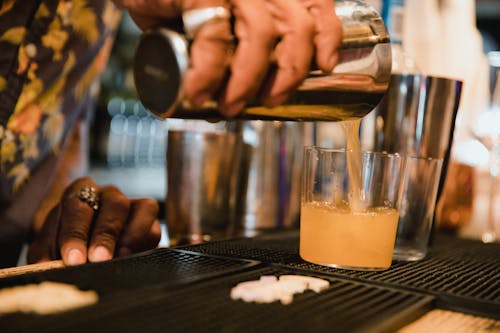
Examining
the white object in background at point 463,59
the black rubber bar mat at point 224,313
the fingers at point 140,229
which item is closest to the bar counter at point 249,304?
the black rubber bar mat at point 224,313

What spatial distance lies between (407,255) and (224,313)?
47 cm

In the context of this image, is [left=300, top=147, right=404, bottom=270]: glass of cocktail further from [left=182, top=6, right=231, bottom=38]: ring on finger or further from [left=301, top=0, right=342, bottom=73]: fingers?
[left=182, top=6, right=231, bottom=38]: ring on finger

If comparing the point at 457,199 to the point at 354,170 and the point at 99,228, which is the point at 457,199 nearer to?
the point at 354,170

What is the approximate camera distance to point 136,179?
344 cm

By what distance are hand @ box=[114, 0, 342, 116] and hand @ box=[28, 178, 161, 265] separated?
0.33 metres

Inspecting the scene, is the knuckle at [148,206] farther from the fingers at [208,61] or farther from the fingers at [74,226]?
the fingers at [208,61]

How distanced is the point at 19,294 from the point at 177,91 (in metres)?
0.24

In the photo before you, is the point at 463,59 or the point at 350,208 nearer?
the point at 350,208

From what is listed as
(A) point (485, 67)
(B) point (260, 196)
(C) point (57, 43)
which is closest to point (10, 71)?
(C) point (57, 43)

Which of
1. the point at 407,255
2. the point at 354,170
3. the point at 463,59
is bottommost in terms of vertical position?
the point at 407,255

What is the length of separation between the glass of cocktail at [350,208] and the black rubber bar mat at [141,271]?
0.11 meters

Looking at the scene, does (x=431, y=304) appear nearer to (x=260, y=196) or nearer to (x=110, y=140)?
(x=260, y=196)

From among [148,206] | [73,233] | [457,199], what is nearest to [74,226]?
[73,233]

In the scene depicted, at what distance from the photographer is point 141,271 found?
0.72m
